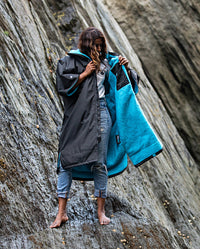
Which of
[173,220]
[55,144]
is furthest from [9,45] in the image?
[173,220]

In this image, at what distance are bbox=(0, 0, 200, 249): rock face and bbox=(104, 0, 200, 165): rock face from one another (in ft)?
11.1

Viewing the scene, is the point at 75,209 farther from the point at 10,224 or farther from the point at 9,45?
the point at 9,45

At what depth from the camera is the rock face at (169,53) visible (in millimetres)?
10969

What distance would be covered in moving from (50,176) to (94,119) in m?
1.10

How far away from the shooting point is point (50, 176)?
4.15 m

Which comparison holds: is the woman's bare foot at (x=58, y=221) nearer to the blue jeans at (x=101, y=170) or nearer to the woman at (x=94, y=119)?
the woman at (x=94, y=119)

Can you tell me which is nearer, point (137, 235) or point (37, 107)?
point (137, 235)

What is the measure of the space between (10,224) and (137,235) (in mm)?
1391

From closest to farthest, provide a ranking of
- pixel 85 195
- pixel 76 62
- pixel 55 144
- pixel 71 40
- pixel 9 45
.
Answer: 1. pixel 76 62
2. pixel 85 195
3. pixel 55 144
4. pixel 9 45
5. pixel 71 40

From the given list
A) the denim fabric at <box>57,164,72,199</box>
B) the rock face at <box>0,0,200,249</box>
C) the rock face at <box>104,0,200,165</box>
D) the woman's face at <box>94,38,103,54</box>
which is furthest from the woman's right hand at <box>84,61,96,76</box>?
the rock face at <box>104,0,200,165</box>

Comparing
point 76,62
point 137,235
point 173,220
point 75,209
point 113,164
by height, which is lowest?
point 173,220

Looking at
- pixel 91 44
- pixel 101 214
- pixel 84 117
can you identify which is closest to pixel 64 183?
pixel 101 214

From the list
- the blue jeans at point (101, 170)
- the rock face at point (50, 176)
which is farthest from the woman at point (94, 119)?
the rock face at point (50, 176)

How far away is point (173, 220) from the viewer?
19.6 feet
